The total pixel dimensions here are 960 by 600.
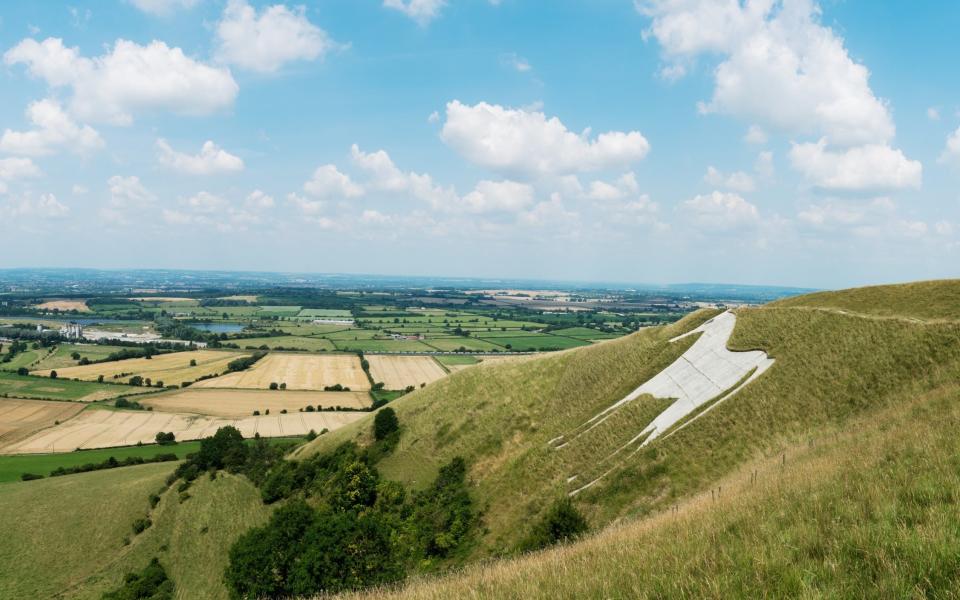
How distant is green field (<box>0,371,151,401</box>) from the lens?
11306 cm

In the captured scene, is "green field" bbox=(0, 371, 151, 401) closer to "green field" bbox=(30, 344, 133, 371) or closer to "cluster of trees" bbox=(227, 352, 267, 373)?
"green field" bbox=(30, 344, 133, 371)

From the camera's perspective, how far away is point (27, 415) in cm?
9856

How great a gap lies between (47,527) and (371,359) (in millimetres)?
109146

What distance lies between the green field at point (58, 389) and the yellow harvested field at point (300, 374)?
59.5 ft

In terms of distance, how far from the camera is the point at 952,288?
3469 centimetres

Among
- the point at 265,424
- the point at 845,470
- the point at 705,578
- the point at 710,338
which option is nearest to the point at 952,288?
the point at 710,338

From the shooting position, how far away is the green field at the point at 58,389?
11306 cm

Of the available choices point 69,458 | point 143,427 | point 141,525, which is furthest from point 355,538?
point 143,427

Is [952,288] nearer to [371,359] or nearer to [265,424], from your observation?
[265,424]

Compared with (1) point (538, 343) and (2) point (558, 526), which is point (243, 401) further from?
(1) point (538, 343)

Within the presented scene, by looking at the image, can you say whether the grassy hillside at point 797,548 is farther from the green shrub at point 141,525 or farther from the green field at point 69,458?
the green field at point 69,458

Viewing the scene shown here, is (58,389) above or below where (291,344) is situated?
below

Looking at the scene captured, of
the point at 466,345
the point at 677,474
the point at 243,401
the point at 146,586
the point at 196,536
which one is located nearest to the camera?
the point at 677,474

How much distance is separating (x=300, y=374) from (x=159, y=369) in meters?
43.4
